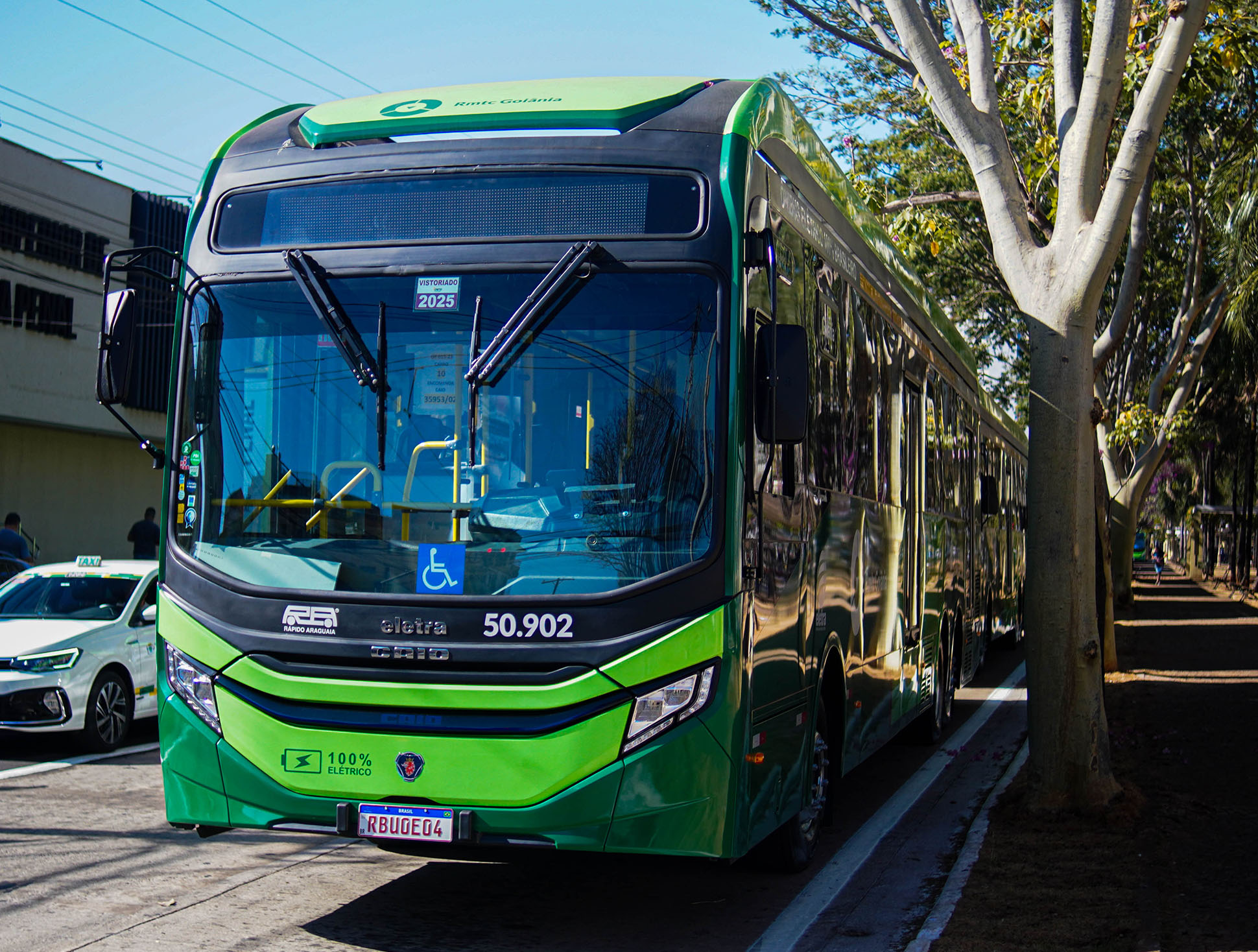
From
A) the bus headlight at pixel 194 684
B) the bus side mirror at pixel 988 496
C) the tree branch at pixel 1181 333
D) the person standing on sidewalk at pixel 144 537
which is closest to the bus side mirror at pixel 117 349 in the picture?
the bus headlight at pixel 194 684

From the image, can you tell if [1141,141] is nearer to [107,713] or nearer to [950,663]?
[950,663]

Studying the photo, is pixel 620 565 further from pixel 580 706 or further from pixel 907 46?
pixel 907 46

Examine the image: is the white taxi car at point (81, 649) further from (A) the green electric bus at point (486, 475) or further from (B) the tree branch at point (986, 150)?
(B) the tree branch at point (986, 150)

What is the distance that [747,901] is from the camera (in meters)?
6.87

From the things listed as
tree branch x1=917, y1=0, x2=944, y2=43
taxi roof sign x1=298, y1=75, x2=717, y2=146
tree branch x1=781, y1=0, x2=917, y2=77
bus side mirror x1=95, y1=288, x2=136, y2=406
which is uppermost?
tree branch x1=917, y1=0, x2=944, y2=43

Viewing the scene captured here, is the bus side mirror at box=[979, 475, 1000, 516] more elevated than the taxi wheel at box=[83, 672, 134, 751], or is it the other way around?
the bus side mirror at box=[979, 475, 1000, 516]

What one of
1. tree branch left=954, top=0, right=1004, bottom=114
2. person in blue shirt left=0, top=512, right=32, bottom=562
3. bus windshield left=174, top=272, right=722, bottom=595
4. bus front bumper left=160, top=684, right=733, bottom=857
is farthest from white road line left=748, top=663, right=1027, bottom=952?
person in blue shirt left=0, top=512, right=32, bottom=562

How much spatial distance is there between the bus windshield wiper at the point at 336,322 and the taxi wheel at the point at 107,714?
21.0 ft

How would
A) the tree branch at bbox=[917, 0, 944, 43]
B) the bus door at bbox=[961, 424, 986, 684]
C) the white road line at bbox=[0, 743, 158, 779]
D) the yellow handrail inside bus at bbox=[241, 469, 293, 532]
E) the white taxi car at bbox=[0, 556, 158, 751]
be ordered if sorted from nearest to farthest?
the yellow handrail inside bus at bbox=[241, 469, 293, 532] → the white road line at bbox=[0, 743, 158, 779] → the white taxi car at bbox=[0, 556, 158, 751] → the tree branch at bbox=[917, 0, 944, 43] → the bus door at bbox=[961, 424, 986, 684]

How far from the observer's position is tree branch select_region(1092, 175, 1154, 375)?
1631 centimetres

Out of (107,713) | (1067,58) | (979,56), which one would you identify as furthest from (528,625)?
(107,713)

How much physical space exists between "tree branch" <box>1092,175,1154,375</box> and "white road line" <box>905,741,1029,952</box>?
7690 millimetres

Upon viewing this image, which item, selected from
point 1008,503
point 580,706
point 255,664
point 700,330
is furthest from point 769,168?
point 1008,503

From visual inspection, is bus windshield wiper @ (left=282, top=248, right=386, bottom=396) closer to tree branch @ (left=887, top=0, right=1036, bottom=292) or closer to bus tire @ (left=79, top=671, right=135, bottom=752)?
tree branch @ (left=887, top=0, right=1036, bottom=292)
